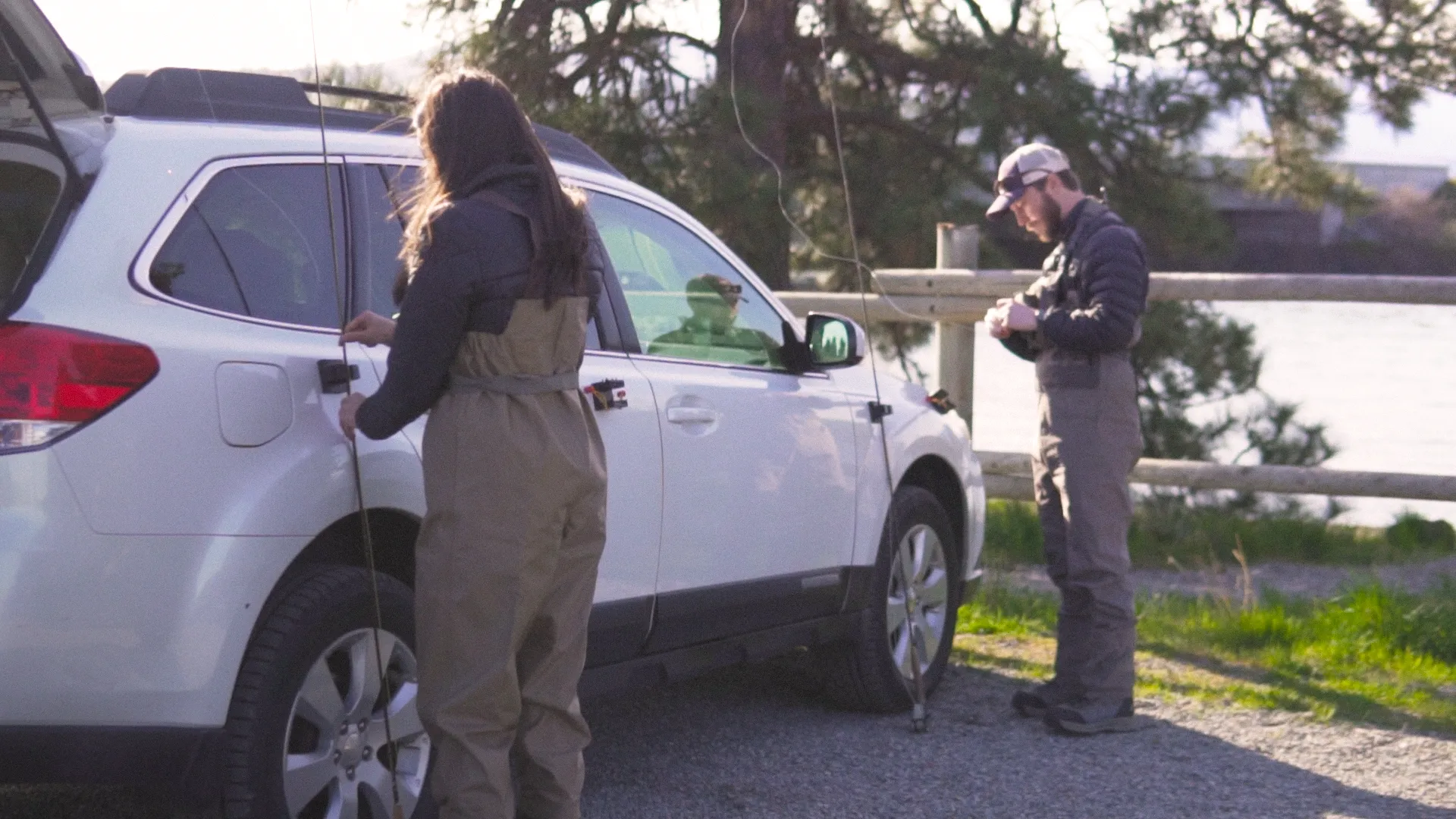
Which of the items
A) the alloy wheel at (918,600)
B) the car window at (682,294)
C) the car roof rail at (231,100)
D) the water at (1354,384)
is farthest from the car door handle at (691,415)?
the water at (1354,384)

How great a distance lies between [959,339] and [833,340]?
10.1ft

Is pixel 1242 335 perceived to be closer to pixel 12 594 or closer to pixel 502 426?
pixel 502 426

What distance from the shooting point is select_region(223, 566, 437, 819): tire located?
11.3ft

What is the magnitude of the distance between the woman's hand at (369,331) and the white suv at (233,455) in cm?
7

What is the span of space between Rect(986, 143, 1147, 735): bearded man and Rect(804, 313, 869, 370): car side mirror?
0.63 m

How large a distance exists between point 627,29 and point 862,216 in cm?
167

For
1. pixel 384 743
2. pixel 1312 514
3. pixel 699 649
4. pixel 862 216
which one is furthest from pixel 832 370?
pixel 1312 514

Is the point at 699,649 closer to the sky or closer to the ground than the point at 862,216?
closer to the ground

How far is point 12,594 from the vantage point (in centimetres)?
310

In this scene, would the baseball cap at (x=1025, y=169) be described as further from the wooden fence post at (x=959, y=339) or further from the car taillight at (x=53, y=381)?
the car taillight at (x=53, y=381)

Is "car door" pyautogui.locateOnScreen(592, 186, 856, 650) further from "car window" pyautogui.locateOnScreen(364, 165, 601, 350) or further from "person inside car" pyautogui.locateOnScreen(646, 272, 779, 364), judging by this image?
"car window" pyautogui.locateOnScreen(364, 165, 601, 350)

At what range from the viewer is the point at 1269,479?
761 centimetres

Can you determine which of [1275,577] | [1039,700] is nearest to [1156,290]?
[1275,577]

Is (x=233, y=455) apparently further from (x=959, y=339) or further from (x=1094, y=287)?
(x=959, y=339)
